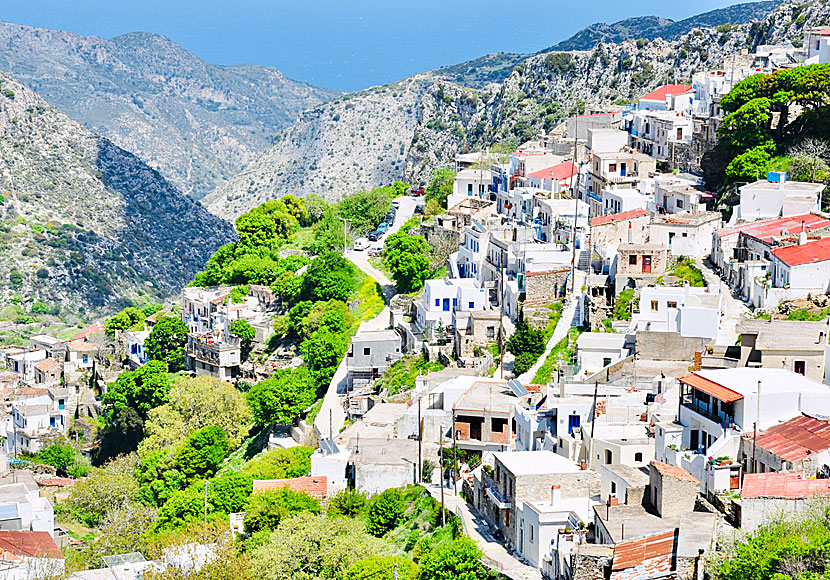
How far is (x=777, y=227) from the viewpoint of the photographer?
148 feet

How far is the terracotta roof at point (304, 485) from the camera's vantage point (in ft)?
135

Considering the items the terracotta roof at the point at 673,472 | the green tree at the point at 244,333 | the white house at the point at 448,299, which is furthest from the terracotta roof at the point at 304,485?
the green tree at the point at 244,333

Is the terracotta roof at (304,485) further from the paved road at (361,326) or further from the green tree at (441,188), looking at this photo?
the green tree at (441,188)

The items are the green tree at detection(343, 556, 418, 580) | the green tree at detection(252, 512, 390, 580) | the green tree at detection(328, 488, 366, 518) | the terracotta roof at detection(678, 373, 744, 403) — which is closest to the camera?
the terracotta roof at detection(678, 373, 744, 403)

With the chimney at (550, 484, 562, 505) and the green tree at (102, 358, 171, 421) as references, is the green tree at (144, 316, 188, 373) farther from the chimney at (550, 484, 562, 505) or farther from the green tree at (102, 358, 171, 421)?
the chimney at (550, 484, 562, 505)

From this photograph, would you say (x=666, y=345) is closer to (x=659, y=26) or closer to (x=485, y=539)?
(x=485, y=539)

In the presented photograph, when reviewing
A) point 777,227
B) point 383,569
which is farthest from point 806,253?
point 383,569

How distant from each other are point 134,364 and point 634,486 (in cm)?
4658

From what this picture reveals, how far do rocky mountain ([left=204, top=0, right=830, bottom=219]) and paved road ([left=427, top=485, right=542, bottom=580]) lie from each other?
4714 centimetres

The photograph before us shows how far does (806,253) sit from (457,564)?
57.3 feet

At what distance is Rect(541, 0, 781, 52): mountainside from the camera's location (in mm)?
158700

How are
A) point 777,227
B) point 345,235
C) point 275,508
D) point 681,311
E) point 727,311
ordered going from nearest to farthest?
point 275,508 → point 681,311 → point 727,311 → point 777,227 → point 345,235

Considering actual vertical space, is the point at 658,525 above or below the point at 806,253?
below

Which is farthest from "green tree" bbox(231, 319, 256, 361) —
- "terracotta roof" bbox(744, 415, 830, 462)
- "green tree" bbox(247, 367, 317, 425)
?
"terracotta roof" bbox(744, 415, 830, 462)
